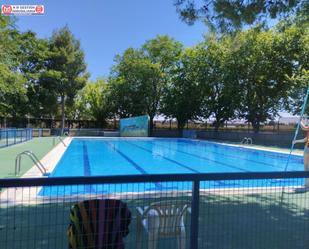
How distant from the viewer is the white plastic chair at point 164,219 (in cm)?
283

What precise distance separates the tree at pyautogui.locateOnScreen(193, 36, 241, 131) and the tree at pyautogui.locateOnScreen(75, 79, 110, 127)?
1000 cm

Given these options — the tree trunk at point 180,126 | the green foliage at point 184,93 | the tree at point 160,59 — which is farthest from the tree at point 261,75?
the tree at point 160,59

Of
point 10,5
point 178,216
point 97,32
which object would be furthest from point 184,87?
point 178,216

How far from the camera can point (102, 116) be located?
3609cm

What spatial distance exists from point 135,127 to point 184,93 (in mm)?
6674

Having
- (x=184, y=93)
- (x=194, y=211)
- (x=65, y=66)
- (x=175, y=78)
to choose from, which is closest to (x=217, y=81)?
(x=184, y=93)

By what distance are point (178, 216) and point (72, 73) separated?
29809mm

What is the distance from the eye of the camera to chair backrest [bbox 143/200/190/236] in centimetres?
283

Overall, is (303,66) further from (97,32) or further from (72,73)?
(97,32)

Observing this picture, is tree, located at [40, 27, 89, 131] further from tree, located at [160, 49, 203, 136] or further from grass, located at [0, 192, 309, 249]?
grass, located at [0, 192, 309, 249]

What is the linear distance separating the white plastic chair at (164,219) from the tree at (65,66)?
28.4m

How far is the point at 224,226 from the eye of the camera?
4.14 meters

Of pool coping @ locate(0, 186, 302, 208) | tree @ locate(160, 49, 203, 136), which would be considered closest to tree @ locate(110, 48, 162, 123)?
tree @ locate(160, 49, 203, 136)

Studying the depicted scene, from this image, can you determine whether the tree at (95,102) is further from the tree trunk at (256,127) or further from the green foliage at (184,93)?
the tree trunk at (256,127)
